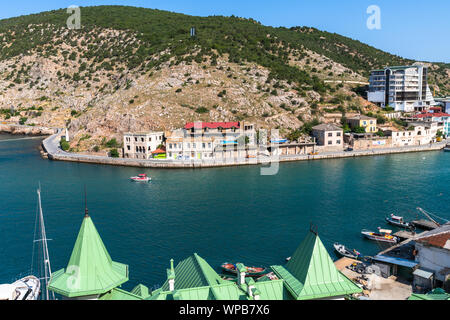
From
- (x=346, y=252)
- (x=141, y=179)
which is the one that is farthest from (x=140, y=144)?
(x=346, y=252)

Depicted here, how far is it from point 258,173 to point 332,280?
143 ft

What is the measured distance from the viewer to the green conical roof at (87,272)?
37.9ft

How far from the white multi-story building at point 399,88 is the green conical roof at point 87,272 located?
9091 cm

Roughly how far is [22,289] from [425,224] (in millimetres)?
30884

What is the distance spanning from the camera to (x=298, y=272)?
1223 cm

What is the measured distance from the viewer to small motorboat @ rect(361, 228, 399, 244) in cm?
3080

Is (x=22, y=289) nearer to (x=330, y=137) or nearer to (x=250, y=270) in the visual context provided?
(x=250, y=270)

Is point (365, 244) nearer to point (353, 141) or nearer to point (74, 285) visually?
point (74, 285)

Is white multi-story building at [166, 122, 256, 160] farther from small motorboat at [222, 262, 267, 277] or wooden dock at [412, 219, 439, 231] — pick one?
small motorboat at [222, 262, 267, 277]

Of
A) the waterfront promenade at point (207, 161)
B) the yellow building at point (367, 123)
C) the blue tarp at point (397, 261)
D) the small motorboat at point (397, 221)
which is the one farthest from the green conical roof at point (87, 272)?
the yellow building at point (367, 123)

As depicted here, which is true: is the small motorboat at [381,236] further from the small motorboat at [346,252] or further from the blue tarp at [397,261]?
the blue tarp at [397,261]

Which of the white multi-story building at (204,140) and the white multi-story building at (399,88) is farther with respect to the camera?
the white multi-story building at (399,88)

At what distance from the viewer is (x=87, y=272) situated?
38.8 ft

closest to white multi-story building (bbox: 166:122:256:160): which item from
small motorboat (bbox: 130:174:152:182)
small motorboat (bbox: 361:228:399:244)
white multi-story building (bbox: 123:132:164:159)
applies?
white multi-story building (bbox: 123:132:164:159)
